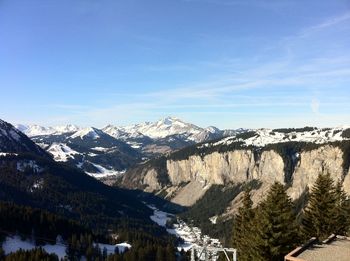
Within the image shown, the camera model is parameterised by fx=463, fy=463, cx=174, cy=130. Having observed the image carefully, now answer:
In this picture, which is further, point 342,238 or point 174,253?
point 174,253

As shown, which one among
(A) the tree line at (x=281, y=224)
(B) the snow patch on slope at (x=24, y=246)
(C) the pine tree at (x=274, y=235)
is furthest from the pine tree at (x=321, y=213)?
(B) the snow patch on slope at (x=24, y=246)

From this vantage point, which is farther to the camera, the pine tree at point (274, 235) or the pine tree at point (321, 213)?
the pine tree at point (321, 213)

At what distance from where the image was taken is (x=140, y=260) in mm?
168000

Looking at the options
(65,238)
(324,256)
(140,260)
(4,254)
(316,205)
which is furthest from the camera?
(65,238)

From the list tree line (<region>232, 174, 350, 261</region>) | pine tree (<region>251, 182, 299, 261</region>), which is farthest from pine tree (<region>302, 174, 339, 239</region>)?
pine tree (<region>251, 182, 299, 261</region>)

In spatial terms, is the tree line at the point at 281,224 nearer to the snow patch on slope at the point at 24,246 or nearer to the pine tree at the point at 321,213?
the pine tree at the point at 321,213

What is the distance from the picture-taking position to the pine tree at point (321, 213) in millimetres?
74875

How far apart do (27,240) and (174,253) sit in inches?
2165

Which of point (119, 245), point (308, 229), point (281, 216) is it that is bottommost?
point (119, 245)

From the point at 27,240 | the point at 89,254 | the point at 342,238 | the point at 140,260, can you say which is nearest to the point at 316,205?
the point at 342,238

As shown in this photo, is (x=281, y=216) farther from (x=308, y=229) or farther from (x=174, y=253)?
(x=174, y=253)

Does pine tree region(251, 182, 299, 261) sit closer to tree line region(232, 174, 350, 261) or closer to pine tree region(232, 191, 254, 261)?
tree line region(232, 174, 350, 261)

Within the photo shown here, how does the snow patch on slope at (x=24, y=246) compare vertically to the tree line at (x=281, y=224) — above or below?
below

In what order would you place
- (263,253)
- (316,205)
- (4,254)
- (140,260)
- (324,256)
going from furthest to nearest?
1. (140,260)
2. (4,254)
3. (316,205)
4. (263,253)
5. (324,256)
